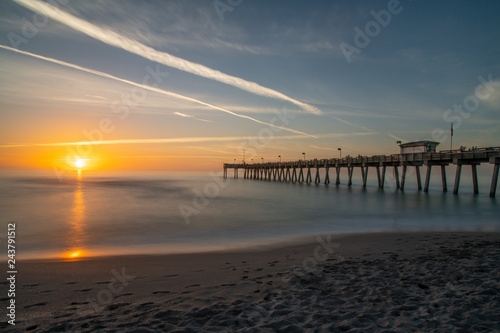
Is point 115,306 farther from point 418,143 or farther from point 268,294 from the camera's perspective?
point 418,143

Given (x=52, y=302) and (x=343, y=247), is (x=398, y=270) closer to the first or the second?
(x=343, y=247)

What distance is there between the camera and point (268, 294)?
180 inches

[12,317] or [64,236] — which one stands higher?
[12,317]

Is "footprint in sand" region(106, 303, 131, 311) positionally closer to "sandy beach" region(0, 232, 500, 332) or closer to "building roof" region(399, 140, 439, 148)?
"sandy beach" region(0, 232, 500, 332)

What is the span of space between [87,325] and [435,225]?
51.6 ft

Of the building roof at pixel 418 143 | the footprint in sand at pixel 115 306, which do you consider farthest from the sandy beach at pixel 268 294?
the building roof at pixel 418 143

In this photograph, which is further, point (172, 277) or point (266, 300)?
point (172, 277)

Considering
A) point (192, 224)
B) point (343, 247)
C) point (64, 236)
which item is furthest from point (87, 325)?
point (192, 224)

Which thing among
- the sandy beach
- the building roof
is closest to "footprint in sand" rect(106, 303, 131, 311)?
the sandy beach

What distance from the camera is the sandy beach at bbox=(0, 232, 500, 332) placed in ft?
12.0

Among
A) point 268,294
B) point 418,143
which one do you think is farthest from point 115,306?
point 418,143

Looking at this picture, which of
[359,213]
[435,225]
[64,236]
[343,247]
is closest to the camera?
[343,247]

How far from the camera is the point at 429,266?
596 centimetres

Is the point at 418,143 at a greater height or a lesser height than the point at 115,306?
greater
